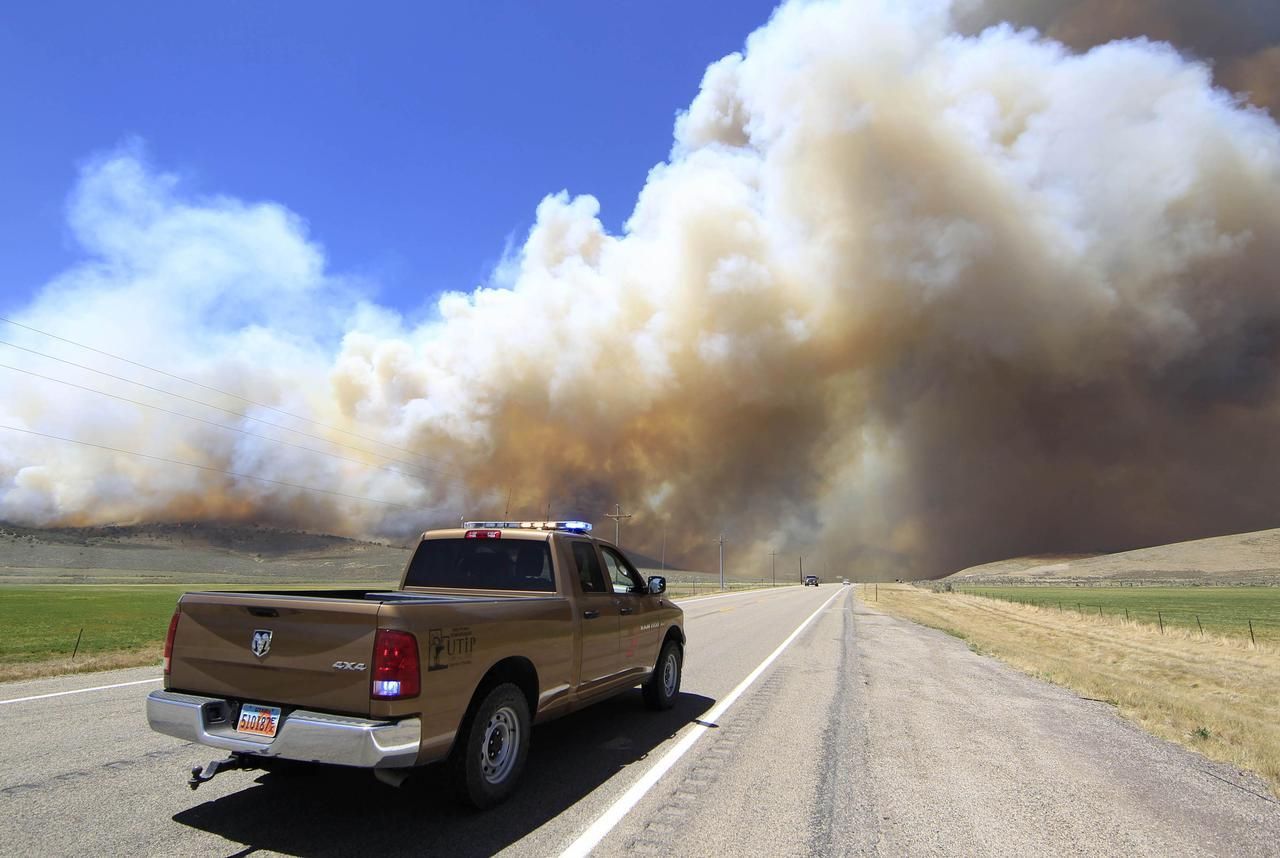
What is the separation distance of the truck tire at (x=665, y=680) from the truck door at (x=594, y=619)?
123cm

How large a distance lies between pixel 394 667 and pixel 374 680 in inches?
4.9

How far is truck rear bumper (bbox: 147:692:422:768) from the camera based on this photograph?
3686 millimetres

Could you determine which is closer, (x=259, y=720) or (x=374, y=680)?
(x=374, y=680)

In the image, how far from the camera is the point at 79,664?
11312 mm

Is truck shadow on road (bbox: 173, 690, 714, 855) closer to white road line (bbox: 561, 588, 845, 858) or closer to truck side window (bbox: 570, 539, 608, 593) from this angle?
white road line (bbox: 561, 588, 845, 858)

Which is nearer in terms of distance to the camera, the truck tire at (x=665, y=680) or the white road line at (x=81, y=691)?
the truck tire at (x=665, y=680)

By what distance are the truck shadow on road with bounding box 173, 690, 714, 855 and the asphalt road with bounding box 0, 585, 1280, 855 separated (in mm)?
18

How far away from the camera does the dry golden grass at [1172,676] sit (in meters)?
7.41

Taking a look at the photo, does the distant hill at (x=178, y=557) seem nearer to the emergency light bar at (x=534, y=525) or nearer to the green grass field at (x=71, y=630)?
the green grass field at (x=71, y=630)

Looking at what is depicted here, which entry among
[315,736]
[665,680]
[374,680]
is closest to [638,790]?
[374,680]

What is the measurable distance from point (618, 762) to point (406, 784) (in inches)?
64.3

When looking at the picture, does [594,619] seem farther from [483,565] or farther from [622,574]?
[622,574]

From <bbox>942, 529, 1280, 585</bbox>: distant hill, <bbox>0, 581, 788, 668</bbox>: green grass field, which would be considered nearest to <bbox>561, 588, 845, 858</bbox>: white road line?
<bbox>0, 581, 788, 668</bbox>: green grass field

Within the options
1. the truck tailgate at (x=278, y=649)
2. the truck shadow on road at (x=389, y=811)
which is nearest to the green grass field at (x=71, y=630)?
the truck shadow on road at (x=389, y=811)
